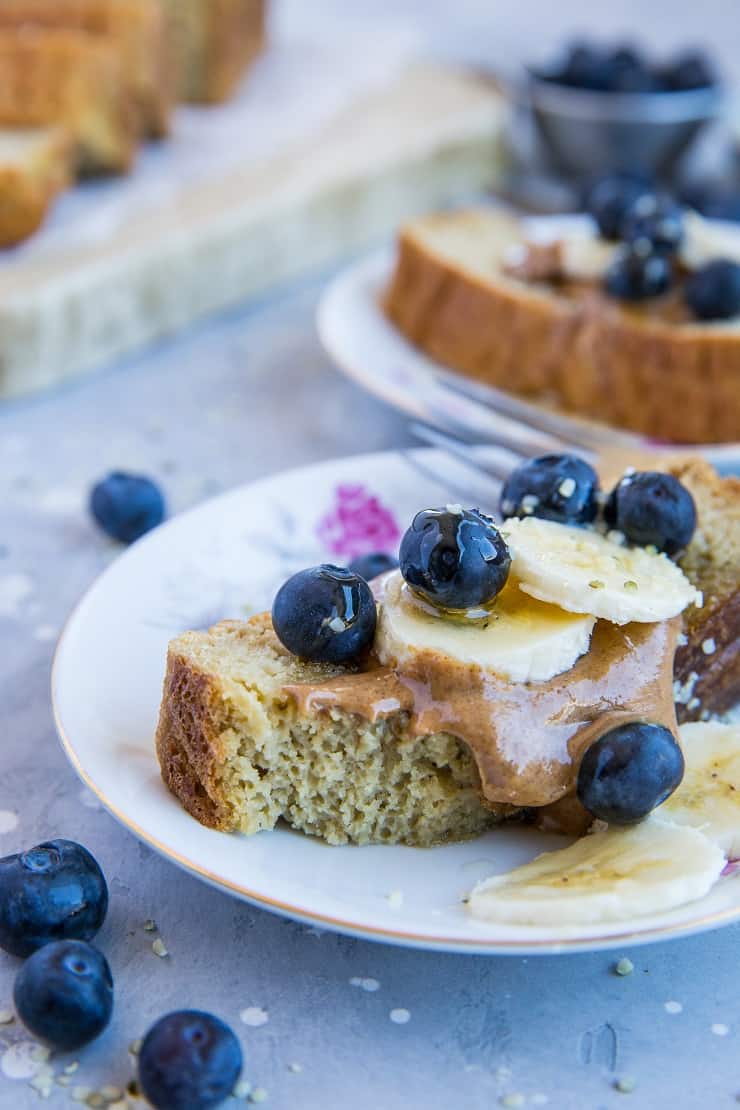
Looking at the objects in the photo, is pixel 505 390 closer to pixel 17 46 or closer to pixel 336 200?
pixel 336 200

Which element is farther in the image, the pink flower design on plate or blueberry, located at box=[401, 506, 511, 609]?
the pink flower design on plate

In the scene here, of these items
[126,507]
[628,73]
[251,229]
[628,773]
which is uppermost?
[628,73]

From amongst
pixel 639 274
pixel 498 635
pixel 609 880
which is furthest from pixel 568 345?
pixel 609 880

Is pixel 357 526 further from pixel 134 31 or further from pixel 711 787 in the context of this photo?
pixel 134 31

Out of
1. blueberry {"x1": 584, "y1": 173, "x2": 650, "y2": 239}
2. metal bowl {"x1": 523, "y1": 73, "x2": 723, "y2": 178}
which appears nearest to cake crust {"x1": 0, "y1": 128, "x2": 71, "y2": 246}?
blueberry {"x1": 584, "y1": 173, "x2": 650, "y2": 239}

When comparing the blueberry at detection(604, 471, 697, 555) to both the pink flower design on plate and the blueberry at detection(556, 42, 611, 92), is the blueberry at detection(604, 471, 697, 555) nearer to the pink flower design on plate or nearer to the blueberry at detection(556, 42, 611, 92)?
the pink flower design on plate

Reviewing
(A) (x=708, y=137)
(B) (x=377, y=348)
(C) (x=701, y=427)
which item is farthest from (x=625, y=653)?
(A) (x=708, y=137)

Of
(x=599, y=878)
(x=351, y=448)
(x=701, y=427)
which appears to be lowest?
(x=351, y=448)
